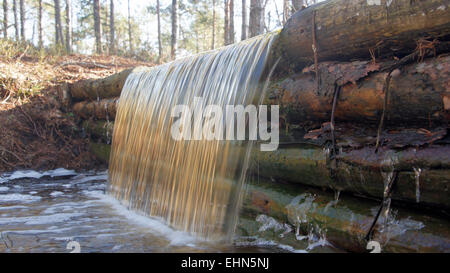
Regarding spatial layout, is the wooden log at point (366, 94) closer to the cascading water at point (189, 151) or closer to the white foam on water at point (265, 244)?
the cascading water at point (189, 151)

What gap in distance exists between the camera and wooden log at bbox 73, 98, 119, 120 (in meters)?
7.91

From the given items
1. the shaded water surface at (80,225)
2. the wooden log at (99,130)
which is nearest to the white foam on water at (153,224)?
the shaded water surface at (80,225)

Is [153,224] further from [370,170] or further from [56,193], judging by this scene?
[370,170]

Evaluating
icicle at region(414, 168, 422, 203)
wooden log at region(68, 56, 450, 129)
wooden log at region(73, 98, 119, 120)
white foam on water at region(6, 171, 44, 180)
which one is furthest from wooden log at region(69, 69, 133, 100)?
icicle at region(414, 168, 422, 203)

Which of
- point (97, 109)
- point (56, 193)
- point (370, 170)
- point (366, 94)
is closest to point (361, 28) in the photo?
point (366, 94)

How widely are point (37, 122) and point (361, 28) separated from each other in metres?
8.06

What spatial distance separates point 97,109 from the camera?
837cm

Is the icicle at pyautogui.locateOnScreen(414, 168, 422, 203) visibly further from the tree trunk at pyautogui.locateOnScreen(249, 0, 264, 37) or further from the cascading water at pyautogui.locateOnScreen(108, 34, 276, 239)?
the tree trunk at pyautogui.locateOnScreen(249, 0, 264, 37)

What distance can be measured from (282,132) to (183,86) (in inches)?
79.4

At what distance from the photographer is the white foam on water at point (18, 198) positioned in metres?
5.55

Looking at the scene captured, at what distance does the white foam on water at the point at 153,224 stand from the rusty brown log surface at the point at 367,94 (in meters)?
1.76

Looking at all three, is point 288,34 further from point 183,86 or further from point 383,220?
point 383,220
